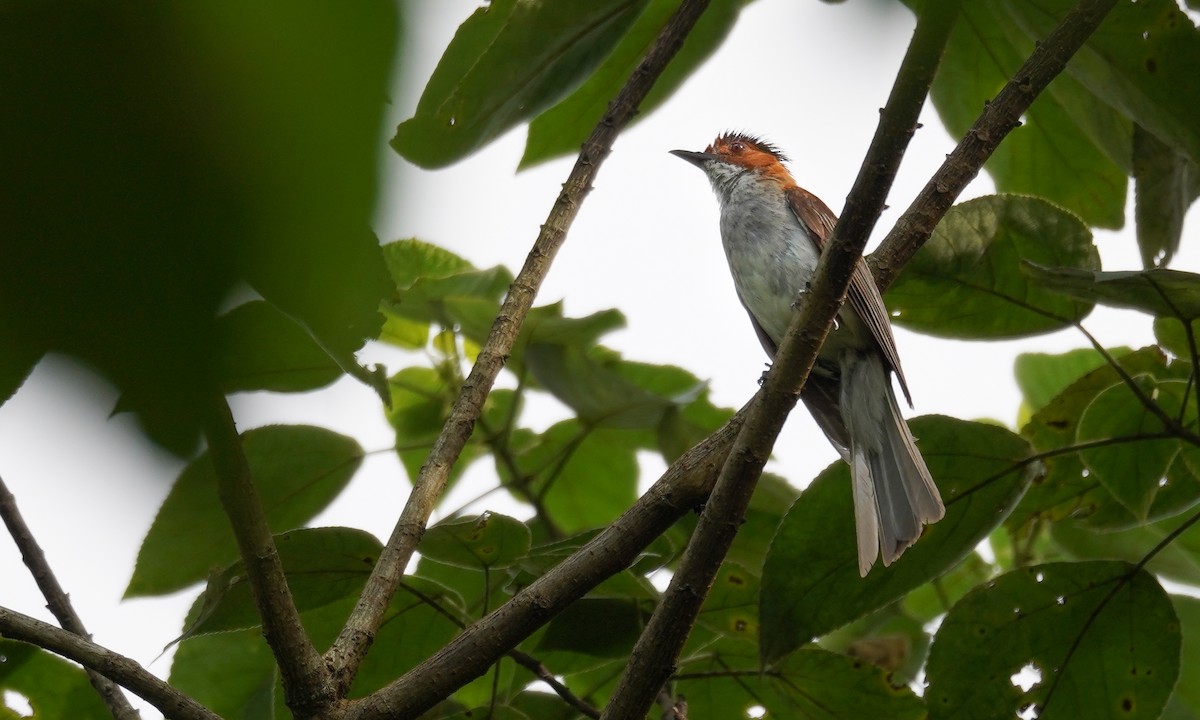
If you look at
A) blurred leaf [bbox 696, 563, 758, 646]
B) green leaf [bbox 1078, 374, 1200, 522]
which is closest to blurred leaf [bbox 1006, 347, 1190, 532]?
green leaf [bbox 1078, 374, 1200, 522]

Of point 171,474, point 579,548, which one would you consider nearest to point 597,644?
point 579,548

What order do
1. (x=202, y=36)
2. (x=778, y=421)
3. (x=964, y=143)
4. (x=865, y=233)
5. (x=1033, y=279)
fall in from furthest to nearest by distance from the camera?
1. (x=964, y=143)
2. (x=1033, y=279)
3. (x=778, y=421)
4. (x=865, y=233)
5. (x=202, y=36)

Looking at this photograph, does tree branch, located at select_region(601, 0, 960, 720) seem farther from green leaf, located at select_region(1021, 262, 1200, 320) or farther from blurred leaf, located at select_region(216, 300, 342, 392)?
blurred leaf, located at select_region(216, 300, 342, 392)

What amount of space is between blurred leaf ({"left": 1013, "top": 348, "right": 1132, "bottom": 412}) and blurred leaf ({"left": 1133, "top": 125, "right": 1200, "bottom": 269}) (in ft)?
5.63

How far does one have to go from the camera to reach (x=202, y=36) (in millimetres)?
407

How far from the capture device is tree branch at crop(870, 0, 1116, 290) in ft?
5.87

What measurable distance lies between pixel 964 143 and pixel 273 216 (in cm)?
229

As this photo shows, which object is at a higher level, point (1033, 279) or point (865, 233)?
point (1033, 279)

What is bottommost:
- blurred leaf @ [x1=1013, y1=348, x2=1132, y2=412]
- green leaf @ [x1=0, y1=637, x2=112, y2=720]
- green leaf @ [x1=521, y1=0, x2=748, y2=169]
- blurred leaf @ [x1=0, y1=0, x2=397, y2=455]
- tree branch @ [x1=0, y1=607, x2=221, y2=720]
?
blurred leaf @ [x1=0, y1=0, x2=397, y2=455]

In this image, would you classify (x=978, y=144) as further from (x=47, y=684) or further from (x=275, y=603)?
(x=47, y=684)

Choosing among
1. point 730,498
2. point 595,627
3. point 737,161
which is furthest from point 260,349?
point 737,161

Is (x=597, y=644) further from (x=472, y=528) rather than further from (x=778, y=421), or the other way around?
(x=778, y=421)

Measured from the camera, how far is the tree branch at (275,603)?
5.10ft

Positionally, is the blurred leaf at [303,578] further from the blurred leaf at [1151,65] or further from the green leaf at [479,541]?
the blurred leaf at [1151,65]
